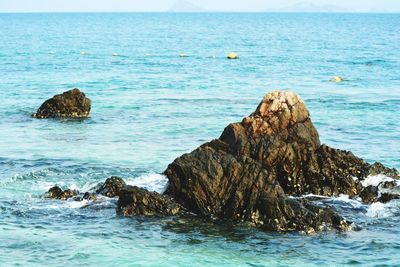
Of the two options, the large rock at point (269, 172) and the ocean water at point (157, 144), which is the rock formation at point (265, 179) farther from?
the ocean water at point (157, 144)

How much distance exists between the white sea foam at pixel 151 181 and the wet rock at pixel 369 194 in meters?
7.51

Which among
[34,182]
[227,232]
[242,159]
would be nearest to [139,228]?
[227,232]

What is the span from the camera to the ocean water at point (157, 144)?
23.5m

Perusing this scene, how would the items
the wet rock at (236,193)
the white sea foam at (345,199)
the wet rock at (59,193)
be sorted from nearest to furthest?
the wet rock at (236,193) → the white sea foam at (345,199) → the wet rock at (59,193)

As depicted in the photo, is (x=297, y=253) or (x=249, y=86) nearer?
(x=297, y=253)

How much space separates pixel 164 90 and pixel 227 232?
38.8m

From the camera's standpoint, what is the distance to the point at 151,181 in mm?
31734

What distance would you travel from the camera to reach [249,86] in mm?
66625

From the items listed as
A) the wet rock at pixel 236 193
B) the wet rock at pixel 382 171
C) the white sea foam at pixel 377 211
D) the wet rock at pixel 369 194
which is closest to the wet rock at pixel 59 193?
the wet rock at pixel 236 193

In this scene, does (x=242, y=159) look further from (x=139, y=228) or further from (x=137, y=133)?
(x=137, y=133)

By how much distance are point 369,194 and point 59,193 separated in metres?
11.3

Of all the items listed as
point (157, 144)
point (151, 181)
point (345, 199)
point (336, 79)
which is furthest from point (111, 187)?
point (336, 79)

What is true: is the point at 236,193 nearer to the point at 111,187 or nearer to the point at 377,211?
the point at 377,211

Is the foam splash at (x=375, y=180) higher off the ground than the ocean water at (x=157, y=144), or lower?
higher
